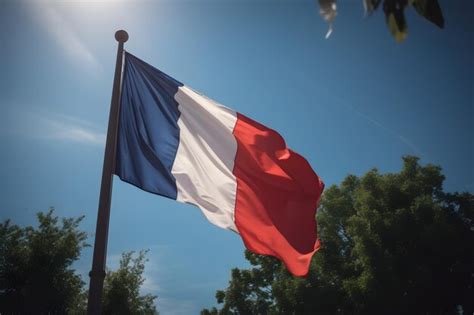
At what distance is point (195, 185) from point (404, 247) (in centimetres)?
1843

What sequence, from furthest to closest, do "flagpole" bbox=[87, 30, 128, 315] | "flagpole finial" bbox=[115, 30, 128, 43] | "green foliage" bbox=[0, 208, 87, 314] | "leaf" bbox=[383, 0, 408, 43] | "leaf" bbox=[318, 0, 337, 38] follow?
"green foliage" bbox=[0, 208, 87, 314]
"flagpole finial" bbox=[115, 30, 128, 43]
"flagpole" bbox=[87, 30, 128, 315]
"leaf" bbox=[383, 0, 408, 43]
"leaf" bbox=[318, 0, 337, 38]

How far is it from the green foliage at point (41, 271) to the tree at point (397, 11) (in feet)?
71.4

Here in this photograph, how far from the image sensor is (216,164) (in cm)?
725

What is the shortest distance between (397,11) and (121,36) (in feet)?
19.2

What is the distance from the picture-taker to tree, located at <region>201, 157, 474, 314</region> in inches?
781

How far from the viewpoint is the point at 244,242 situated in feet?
21.7

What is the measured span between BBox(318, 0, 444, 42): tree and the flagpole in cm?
437

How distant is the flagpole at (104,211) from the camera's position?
15.4 ft

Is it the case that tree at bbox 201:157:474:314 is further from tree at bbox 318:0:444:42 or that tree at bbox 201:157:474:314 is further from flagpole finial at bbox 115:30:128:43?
tree at bbox 318:0:444:42

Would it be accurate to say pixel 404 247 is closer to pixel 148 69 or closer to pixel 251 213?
pixel 251 213

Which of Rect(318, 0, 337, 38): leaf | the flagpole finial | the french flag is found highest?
the flagpole finial

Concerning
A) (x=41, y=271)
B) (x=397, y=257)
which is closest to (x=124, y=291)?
(x=41, y=271)

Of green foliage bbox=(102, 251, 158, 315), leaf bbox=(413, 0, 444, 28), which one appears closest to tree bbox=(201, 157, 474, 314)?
green foliage bbox=(102, 251, 158, 315)

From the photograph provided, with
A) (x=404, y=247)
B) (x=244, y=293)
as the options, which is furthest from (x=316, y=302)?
(x=244, y=293)
